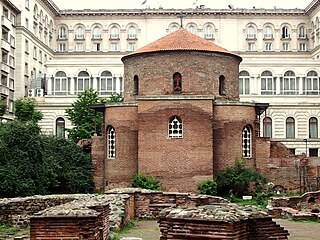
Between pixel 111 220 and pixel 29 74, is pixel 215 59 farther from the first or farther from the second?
pixel 29 74

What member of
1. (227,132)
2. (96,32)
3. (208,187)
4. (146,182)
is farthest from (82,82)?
(208,187)

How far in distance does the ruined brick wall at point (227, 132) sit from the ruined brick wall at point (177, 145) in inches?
60.0

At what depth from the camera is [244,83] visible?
62719 millimetres

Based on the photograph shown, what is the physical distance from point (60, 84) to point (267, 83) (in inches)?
878

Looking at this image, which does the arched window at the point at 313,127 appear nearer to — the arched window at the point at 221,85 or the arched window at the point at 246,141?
the arched window at the point at 221,85

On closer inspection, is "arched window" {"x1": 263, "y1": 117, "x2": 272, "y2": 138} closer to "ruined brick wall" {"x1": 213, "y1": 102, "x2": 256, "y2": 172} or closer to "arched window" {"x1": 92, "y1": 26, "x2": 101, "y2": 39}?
"ruined brick wall" {"x1": 213, "y1": 102, "x2": 256, "y2": 172}

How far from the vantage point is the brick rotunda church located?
31.9m

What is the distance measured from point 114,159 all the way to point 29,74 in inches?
1306

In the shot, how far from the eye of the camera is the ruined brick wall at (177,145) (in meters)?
31.6

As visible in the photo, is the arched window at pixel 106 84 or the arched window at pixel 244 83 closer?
the arched window at pixel 244 83

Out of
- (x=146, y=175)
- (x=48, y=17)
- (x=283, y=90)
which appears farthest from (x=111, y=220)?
(x=48, y=17)

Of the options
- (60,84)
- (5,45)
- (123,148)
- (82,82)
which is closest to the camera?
(123,148)

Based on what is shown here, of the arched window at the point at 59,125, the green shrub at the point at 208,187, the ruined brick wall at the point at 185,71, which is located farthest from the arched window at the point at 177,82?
the arched window at the point at 59,125

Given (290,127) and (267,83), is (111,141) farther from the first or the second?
(267,83)
